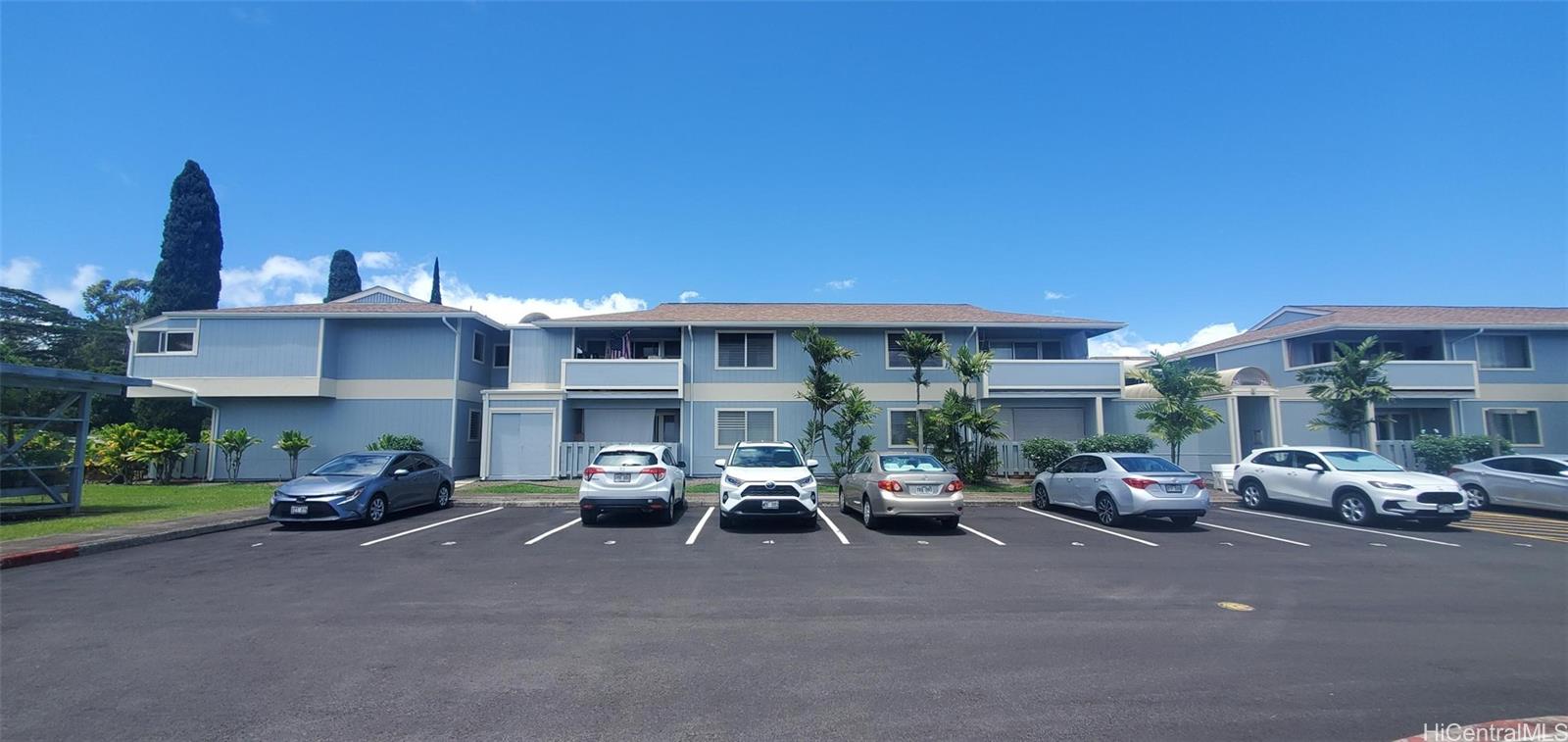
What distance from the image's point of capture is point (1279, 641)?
5.61 meters

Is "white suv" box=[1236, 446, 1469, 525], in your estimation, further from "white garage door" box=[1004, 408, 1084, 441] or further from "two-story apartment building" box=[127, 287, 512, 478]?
"two-story apartment building" box=[127, 287, 512, 478]

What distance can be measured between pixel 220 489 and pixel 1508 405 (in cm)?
4314

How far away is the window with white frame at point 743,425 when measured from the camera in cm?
2169

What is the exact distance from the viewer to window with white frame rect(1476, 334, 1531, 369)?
81.7ft

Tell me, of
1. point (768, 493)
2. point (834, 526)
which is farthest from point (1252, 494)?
point (768, 493)

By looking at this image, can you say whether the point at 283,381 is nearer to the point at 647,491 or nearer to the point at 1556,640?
the point at 647,491

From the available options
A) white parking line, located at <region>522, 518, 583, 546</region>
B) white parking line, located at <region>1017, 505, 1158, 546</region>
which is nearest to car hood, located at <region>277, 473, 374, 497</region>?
white parking line, located at <region>522, 518, 583, 546</region>

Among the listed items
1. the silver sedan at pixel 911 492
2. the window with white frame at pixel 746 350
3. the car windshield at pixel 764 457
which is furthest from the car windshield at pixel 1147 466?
the window with white frame at pixel 746 350

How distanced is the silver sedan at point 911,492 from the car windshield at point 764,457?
1.56 metres

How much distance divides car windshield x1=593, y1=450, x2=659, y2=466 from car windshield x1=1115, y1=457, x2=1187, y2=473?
9.08 metres

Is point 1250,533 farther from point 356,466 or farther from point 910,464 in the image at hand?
point 356,466

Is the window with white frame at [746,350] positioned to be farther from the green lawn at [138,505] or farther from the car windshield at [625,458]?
the green lawn at [138,505]

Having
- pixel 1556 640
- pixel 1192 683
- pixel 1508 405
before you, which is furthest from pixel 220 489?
pixel 1508 405

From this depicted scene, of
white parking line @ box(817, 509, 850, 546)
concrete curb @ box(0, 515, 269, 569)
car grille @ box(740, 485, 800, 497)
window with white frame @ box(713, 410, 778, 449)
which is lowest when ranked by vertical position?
white parking line @ box(817, 509, 850, 546)
